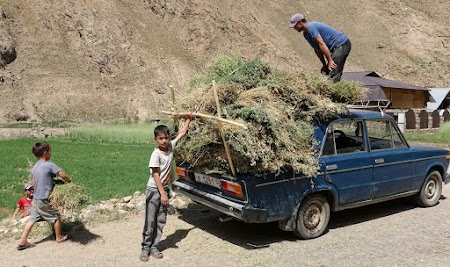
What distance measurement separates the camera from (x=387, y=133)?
7.55 metres

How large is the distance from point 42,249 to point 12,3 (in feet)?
139

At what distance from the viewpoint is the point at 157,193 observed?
5.93 m

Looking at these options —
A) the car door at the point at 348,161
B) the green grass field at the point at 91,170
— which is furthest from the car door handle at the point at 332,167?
the green grass field at the point at 91,170

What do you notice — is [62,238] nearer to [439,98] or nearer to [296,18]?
[296,18]

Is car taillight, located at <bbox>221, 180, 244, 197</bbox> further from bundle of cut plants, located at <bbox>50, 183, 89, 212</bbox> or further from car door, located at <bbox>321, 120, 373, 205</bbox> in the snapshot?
bundle of cut plants, located at <bbox>50, 183, 89, 212</bbox>

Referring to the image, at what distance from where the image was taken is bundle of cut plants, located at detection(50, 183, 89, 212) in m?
6.12

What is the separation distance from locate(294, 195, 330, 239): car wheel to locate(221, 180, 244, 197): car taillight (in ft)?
3.44

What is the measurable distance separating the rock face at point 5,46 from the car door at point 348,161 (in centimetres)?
3771

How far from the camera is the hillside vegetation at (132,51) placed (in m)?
37.9

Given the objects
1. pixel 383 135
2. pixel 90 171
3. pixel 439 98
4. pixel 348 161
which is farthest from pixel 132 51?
pixel 348 161

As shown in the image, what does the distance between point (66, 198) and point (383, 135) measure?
17.1ft

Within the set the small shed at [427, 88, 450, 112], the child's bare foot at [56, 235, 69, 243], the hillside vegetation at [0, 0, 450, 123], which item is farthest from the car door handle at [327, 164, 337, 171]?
the small shed at [427, 88, 450, 112]

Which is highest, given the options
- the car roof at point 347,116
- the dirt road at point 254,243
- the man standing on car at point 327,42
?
the man standing on car at point 327,42

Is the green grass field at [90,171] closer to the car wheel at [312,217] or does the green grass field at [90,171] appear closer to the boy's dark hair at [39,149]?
the boy's dark hair at [39,149]
